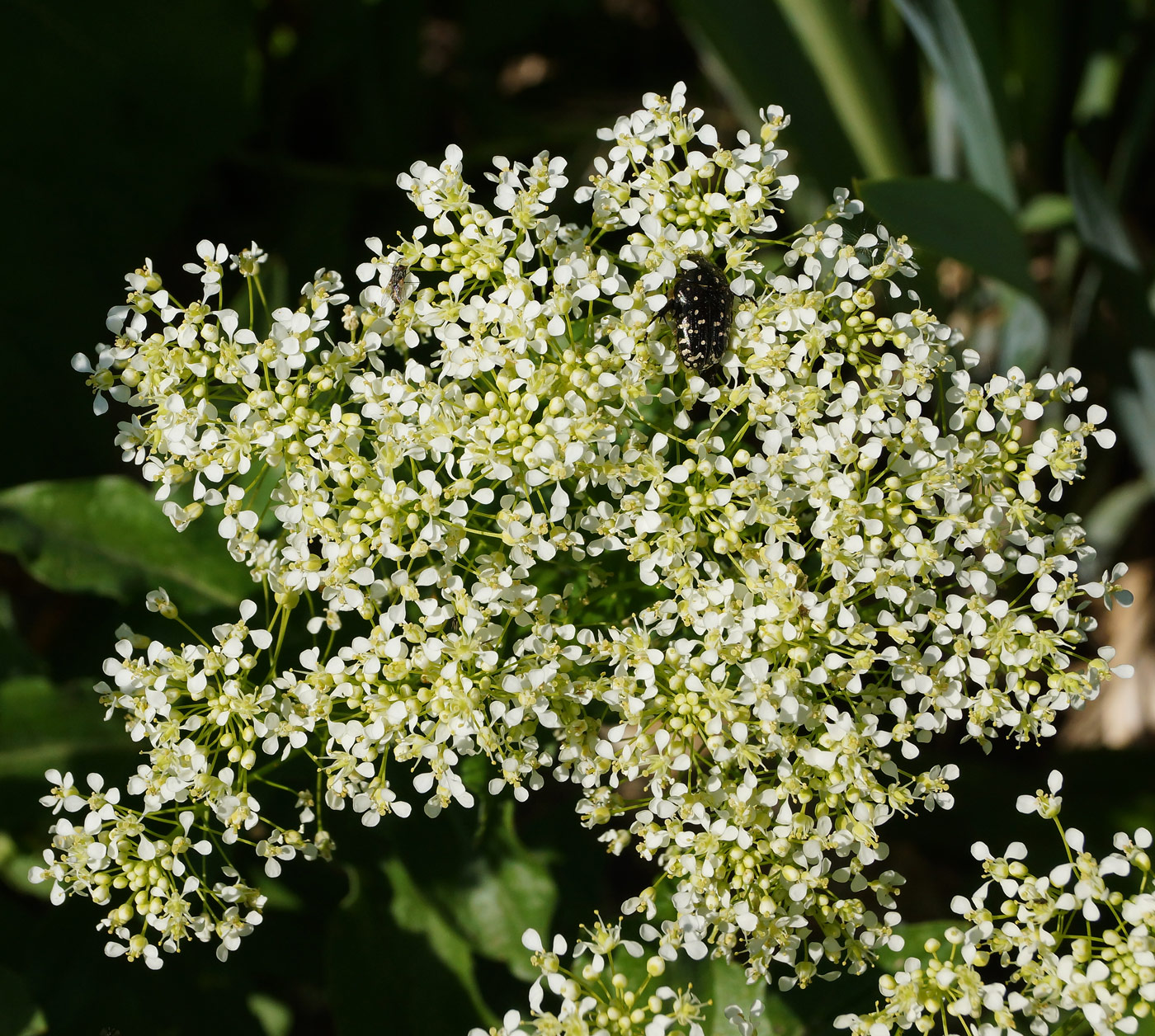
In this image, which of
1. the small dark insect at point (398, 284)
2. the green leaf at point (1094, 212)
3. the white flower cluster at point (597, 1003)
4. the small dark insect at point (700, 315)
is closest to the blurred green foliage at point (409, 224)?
the green leaf at point (1094, 212)

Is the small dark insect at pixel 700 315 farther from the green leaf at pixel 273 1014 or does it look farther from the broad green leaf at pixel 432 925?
the green leaf at pixel 273 1014

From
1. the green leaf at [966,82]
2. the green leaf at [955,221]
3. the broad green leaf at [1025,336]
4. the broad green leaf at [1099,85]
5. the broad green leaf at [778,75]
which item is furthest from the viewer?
the broad green leaf at [1099,85]

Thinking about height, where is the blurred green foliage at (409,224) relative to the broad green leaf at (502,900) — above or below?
above

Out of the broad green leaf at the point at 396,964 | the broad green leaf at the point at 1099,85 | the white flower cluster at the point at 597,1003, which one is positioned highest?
the broad green leaf at the point at 1099,85

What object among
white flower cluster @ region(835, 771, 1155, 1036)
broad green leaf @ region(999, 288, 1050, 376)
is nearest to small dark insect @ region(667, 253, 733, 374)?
white flower cluster @ region(835, 771, 1155, 1036)

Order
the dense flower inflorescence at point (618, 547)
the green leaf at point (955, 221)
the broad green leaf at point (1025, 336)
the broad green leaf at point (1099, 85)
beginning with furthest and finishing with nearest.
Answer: the broad green leaf at point (1099, 85)
the broad green leaf at point (1025, 336)
the green leaf at point (955, 221)
the dense flower inflorescence at point (618, 547)

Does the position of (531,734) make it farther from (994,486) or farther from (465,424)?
(994,486)

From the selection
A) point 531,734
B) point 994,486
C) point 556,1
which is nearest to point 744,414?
point 994,486
